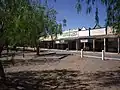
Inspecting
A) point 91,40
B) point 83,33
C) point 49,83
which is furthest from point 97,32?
point 49,83

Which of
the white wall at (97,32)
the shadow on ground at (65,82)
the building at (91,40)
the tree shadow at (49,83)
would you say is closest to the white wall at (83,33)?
the building at (91,40)

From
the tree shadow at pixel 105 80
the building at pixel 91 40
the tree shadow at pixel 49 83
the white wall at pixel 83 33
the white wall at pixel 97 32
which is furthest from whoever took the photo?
the white wall at pixel 83 33

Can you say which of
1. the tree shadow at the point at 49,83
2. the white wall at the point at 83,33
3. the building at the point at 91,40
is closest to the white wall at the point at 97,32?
the building at the point at 91,40

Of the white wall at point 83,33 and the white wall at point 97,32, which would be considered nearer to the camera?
the white wall at point 97,32

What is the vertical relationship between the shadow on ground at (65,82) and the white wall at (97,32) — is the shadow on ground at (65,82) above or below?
below

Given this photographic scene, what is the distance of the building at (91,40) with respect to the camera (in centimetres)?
5488

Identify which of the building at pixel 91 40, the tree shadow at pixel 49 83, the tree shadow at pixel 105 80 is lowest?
the tree shadow at pixel 49 83

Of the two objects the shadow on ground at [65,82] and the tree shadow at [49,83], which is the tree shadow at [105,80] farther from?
the tree shadow at [49,83]

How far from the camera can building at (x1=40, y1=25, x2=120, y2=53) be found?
5488 centimetres

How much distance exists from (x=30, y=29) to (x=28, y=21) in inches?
38.6

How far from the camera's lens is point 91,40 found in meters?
63.3

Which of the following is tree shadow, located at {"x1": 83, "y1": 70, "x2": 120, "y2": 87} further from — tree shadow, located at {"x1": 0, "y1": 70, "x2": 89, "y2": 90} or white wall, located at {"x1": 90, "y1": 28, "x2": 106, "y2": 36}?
white wall, located at {"x1": 90, "y1": 28, "x2": 106, "y2": 36}

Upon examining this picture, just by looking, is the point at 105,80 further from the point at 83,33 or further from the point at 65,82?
the point at 83,33

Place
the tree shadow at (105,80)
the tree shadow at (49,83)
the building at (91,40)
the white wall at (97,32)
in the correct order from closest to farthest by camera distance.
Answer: the tree shadow at (105,80) < the tree shadow at (49,83) < the building at (91,40) < the white wall at (97,32)
